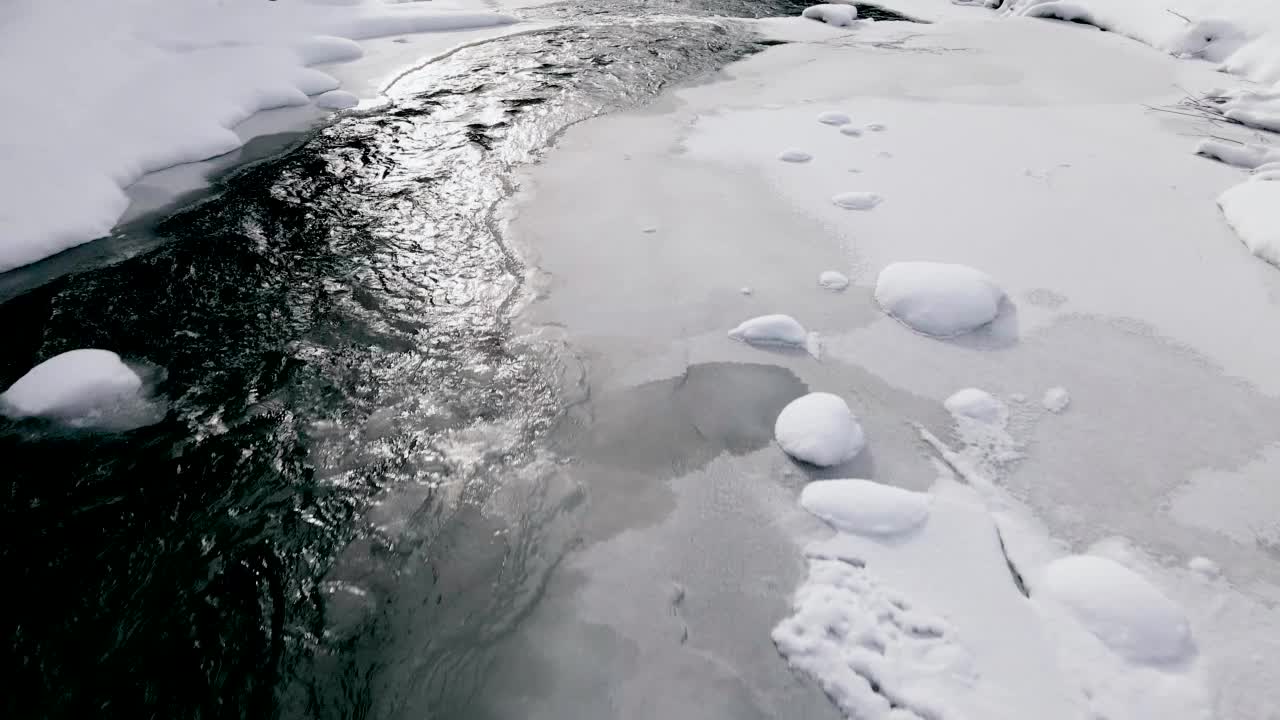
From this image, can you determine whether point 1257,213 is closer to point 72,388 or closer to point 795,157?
point 795,157

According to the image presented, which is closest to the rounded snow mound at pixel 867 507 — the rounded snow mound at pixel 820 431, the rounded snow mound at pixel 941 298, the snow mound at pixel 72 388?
the rounded snow mound at pixel 820 431

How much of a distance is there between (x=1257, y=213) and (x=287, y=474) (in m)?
5.33

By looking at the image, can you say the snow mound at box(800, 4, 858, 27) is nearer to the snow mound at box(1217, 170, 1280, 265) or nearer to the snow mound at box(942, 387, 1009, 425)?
the snow mound at box(1217, 170, 1280, 265)

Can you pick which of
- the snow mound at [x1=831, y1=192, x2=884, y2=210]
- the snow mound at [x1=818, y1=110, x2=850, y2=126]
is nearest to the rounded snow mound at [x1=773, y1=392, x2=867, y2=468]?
the snow mound at [x1=831, y1=192, x2=884, y2=210]

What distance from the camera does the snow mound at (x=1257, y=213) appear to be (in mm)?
3553

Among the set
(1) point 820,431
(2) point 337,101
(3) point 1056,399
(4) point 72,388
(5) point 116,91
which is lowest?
(3) point 1056,399

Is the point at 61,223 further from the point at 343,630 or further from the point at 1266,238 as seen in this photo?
the point at 1266,238

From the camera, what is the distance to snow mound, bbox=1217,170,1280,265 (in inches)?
140

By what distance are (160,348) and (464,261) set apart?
5.06 feet

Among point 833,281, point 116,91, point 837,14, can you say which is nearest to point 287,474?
point 833,281

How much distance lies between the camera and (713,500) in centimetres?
235

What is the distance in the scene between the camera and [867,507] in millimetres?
2189

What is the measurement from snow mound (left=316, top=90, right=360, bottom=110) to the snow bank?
18 cm

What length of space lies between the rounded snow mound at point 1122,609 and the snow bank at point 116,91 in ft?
17.6
